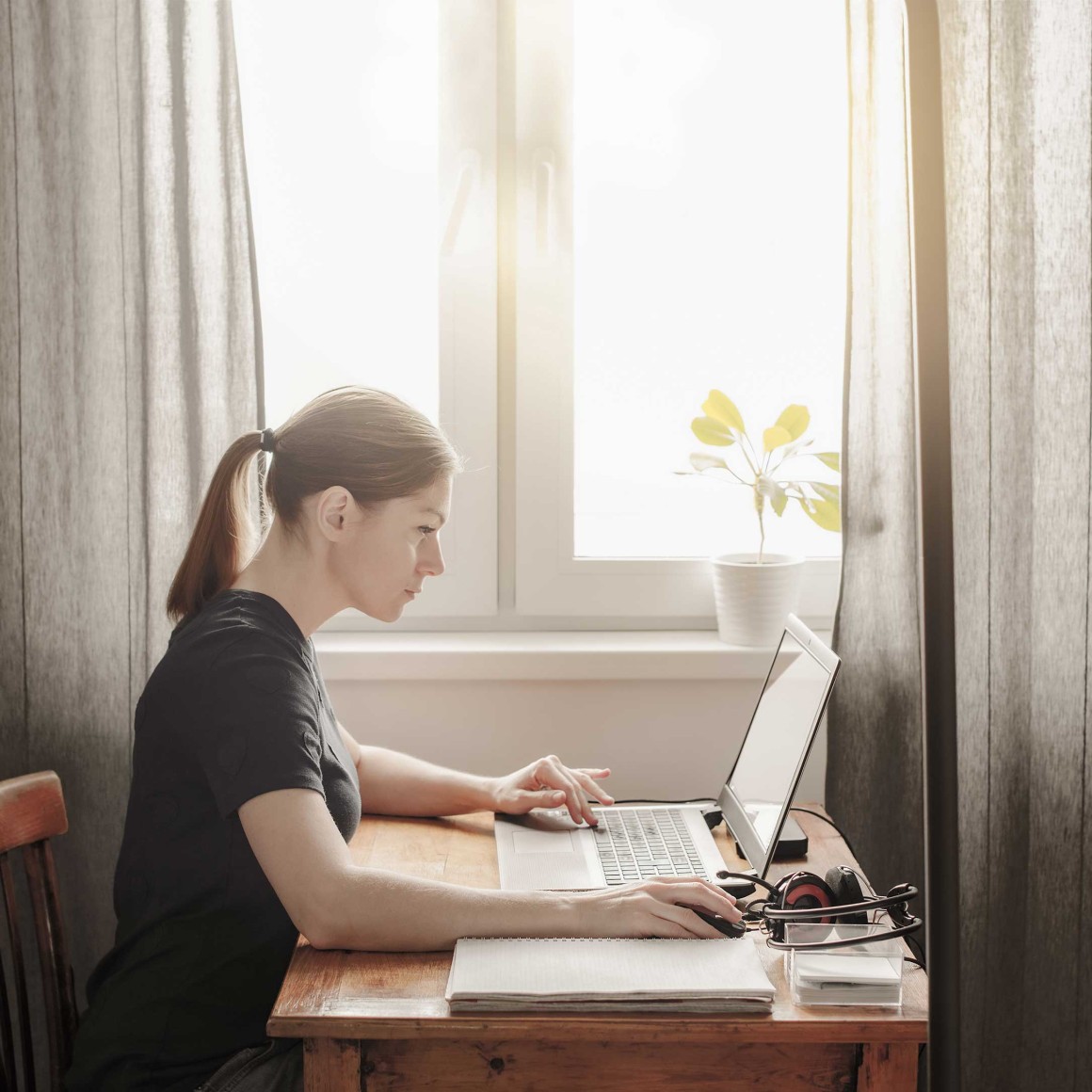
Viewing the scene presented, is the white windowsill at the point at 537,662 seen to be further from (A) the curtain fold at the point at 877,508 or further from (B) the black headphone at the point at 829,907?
(B) the black headphone at the point at 829,907

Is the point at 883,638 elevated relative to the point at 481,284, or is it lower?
lower

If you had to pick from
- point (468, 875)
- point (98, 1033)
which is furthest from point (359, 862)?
point (98, 1033)

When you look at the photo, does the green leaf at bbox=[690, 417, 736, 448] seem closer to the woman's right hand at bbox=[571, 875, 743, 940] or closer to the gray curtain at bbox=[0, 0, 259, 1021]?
the gray curtain at bbox=[0, 0, 259, 1021]

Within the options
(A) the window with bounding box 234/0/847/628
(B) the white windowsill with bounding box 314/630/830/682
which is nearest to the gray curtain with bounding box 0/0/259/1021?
(A) the window with bounding box 234/0/847/628

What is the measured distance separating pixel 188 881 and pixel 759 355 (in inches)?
50.1

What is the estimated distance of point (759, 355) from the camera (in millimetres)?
1996

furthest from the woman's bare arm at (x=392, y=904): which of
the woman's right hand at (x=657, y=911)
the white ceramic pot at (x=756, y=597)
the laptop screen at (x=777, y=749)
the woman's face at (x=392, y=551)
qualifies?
the white ceramic pot at (x=756, y=597)

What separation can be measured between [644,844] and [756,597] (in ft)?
1.84

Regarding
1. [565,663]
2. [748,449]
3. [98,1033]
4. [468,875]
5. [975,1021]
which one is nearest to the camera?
[98,1033]

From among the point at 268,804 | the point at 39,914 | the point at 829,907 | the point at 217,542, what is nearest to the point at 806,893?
the point at 829,907

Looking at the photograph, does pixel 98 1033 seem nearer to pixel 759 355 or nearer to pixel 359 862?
pixel 359 862

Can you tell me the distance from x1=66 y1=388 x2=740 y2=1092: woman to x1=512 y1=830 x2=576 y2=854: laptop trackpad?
8.4 inches

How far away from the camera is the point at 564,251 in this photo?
1930 mm

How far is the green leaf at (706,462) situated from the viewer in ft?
6.29
